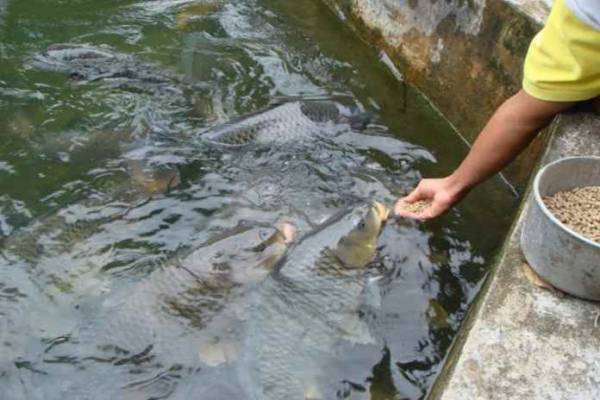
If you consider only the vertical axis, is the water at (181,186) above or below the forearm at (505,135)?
below

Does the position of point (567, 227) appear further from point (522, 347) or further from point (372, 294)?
point (372, 294)

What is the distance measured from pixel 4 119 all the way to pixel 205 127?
1183 mm

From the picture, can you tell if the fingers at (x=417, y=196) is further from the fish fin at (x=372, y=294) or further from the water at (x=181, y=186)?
the fish fin at (x=372, y=294)

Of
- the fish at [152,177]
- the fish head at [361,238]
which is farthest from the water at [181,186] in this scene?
the fish head at [361,238]

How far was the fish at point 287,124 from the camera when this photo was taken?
3.80 m

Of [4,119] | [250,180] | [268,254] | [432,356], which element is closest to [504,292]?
[432,356]

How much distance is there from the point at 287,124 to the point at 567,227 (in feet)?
6.81

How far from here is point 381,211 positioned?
3191 millimetres

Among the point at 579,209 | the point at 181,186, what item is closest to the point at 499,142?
the point at 579,209

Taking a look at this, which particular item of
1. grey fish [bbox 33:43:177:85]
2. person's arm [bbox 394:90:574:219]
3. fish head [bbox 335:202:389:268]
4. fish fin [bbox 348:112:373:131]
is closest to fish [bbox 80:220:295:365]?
fish head [bbox 335:202:389:268]

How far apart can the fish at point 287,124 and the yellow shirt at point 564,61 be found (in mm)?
1528

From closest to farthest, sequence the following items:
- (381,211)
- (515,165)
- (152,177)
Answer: (381,211) → (152,177) → (515,165)

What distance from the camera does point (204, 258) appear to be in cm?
290

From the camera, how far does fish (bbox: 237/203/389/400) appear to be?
2.56 meters
